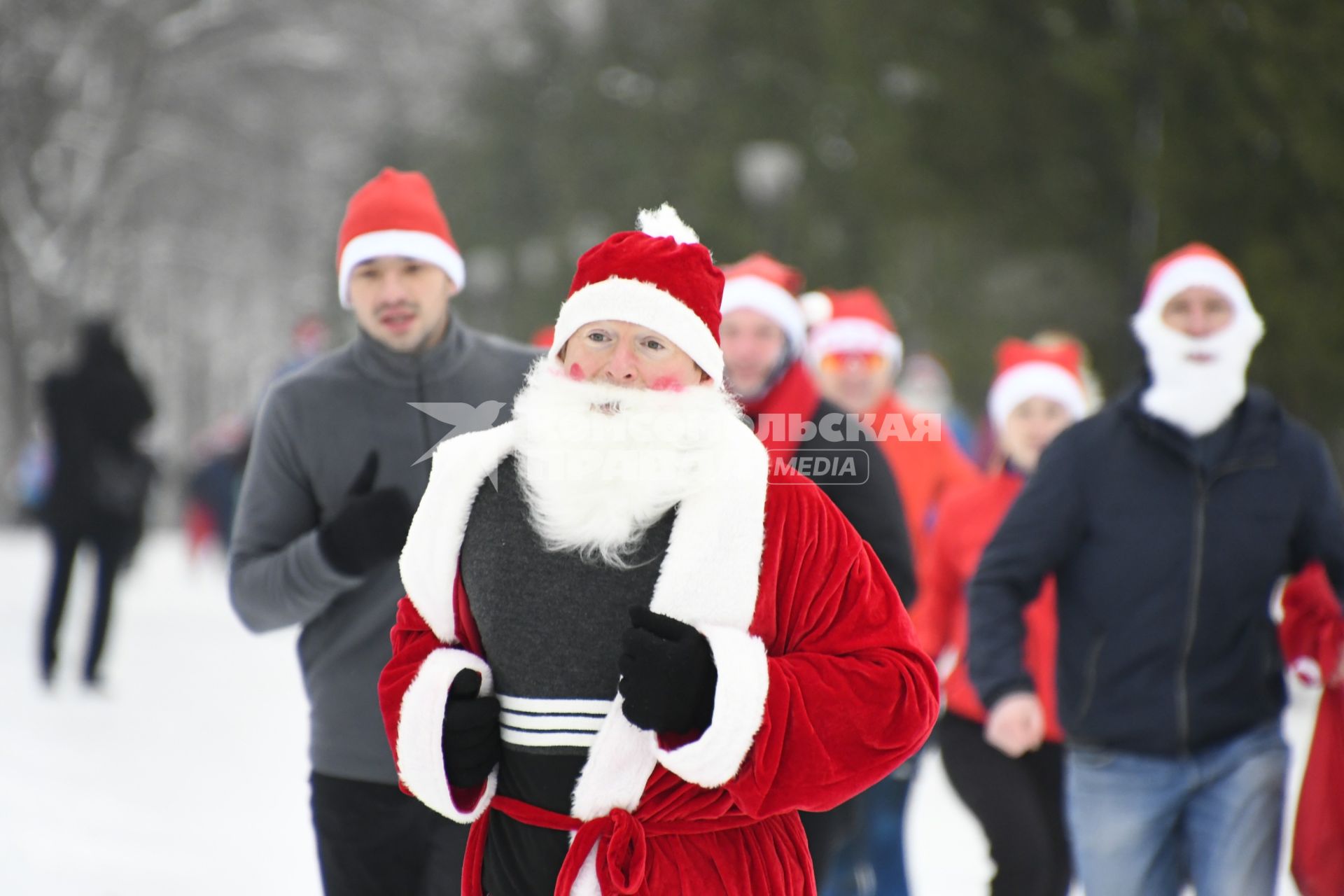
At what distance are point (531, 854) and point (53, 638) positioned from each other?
7.47 m

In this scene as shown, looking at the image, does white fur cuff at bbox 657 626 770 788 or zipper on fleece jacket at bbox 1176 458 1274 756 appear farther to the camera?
zipper on fleece jacket at bbox 1176 458 1274 756

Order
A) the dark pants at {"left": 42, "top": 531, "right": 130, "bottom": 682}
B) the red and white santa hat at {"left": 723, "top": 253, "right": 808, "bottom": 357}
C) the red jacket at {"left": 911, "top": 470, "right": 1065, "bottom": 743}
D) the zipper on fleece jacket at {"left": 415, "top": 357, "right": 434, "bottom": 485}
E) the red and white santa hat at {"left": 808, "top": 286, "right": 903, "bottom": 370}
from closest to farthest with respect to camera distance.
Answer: the zipper on fleece jacket at {"left": 415, "top": 357, "right": 434, "bottom": 485} < the red and white santa hat at {"left": 723, "top": 253, "right": 808, "bottom": 357} < the red jacket at {"left": 911, "top": 470, "right": 1065, "bottom": 743} < the red and white santa hat at {"left": 808, "top": 286, "right": 903, "bottom": 370} < the dark pants at {"left": 42, "top": 531, "right": 130, "bottom": 682}

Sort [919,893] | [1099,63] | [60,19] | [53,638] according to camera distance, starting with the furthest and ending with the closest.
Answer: [60,19], [1099,63], [53,638], [919,893]

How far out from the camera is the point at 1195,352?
394cm

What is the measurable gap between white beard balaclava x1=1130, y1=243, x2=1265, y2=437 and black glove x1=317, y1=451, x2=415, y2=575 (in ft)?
5.97

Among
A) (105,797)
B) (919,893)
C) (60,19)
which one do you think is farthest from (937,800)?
(60,19)

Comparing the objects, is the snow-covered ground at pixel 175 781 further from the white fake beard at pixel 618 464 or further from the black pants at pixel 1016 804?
the white fake beard at pixel 618 464

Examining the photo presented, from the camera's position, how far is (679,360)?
97.0 inches

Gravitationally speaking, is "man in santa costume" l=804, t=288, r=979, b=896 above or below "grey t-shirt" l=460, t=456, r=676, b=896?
above

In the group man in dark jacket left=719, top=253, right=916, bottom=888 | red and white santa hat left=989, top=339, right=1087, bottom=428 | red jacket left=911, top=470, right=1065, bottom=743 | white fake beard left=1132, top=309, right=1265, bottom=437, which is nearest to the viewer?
white fake beard left=1132, top=309, right=1265, bottom=437

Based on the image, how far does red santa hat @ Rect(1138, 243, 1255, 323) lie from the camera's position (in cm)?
411

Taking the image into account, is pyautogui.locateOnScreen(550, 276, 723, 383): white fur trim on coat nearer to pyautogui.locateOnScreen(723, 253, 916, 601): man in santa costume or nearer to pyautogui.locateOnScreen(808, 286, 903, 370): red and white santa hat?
pyautogui.locateOnScreen(723, 253, 916, 601): man in santa costume

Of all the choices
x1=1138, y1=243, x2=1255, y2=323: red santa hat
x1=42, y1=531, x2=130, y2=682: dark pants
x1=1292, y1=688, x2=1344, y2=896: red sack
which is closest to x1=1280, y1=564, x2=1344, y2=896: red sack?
x1=1292, y1=688, x2=1344, y2=896: red sack

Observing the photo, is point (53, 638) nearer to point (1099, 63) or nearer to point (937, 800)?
point (937, 800)
